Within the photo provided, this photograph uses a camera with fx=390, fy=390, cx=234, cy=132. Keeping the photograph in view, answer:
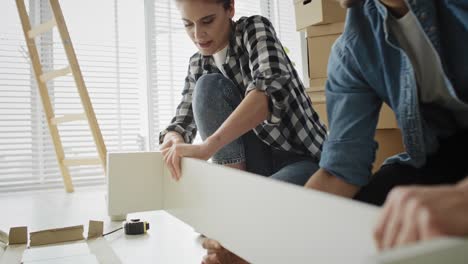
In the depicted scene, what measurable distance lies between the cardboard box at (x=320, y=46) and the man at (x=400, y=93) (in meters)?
0.86

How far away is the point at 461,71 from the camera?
1.95ft

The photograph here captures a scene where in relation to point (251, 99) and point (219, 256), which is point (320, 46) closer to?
point (251, 99)

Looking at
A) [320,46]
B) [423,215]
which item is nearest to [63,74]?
[320,46]

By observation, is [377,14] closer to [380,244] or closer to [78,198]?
[380,244]

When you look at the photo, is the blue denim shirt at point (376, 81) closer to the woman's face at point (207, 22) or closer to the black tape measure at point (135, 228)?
the woman's face at point (207, 22)

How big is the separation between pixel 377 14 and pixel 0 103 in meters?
2.46

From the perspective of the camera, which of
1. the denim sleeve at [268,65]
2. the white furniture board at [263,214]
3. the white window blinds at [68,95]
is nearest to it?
the white furniture board at [263,214]

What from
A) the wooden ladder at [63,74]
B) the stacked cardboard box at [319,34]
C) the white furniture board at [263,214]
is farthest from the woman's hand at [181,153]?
the wooden ladder at [63,74]

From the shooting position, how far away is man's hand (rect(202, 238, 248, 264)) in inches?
30.0

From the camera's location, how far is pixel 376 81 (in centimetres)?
66

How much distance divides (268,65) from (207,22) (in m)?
0.19

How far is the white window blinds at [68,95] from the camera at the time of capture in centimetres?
245

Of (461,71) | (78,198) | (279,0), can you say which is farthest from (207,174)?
(279,0)

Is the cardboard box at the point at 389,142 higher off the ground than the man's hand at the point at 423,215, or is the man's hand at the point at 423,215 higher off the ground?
the cardboard box at the point at 389,142
